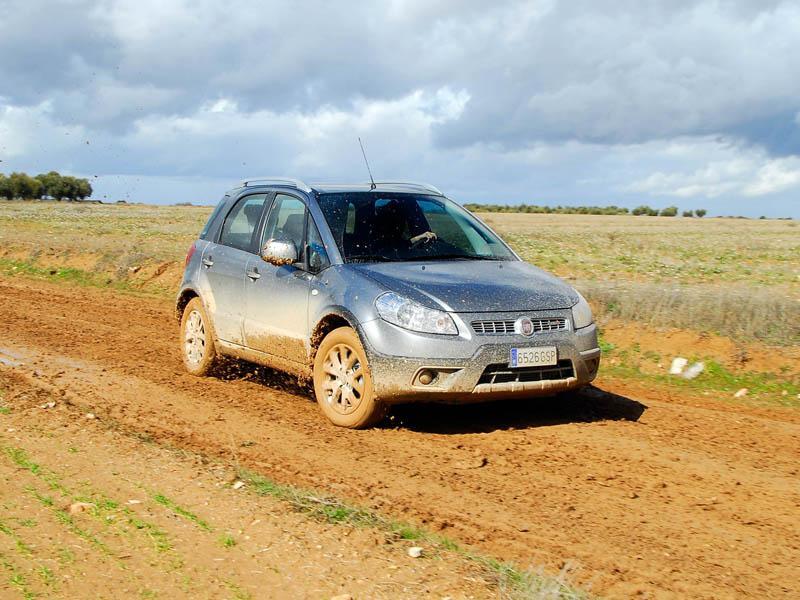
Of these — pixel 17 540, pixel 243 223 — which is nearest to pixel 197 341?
pixel 243 223

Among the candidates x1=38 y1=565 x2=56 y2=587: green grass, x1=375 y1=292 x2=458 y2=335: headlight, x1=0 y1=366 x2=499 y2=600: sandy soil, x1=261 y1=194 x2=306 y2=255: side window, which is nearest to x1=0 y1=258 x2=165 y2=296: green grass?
x1=261 y1=194 x2=306 y2=255: side window

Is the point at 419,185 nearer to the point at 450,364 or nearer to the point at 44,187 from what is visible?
the point at 450,364

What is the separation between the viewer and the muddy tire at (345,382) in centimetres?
686

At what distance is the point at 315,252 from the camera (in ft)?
25.0

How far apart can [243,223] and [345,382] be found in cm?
248

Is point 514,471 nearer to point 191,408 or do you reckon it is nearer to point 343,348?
point 343,348

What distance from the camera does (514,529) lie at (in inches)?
196

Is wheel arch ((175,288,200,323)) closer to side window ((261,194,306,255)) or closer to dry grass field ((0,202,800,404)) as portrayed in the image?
side window ((261,194,306,255))

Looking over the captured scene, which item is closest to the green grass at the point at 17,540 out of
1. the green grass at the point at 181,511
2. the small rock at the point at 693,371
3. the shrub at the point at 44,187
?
the green grass at the point at 181,511

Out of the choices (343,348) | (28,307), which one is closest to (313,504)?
(343,348)

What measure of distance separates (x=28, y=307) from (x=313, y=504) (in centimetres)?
1088

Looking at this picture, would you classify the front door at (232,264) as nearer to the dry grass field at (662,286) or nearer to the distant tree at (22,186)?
the dry grass field at (662,286)

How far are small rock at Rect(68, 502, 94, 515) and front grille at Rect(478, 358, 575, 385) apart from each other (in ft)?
9.21

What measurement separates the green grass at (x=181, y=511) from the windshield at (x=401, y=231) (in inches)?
109
